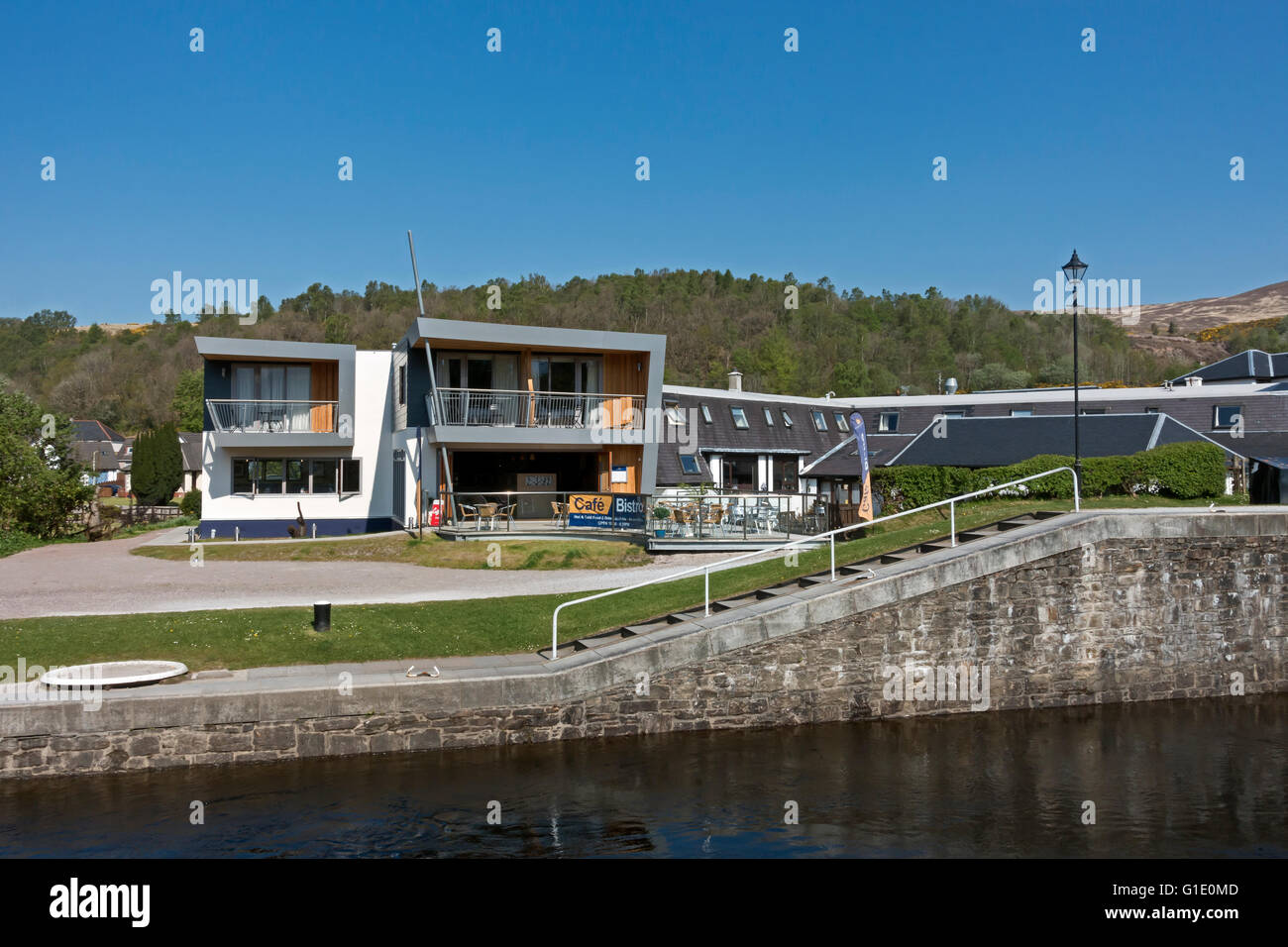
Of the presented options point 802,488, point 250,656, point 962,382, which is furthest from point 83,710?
point 962,382

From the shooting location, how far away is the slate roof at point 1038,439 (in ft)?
93.8

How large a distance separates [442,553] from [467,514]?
11.5 feet

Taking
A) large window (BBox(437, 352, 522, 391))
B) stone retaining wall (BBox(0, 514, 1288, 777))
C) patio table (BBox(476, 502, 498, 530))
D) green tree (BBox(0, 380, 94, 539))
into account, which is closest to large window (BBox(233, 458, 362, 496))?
green tree (BBox(0, 380, 94, 539))

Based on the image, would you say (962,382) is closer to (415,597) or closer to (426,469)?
(426,469)

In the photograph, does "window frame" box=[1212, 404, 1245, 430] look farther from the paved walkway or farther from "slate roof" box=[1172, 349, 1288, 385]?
the paved walkway

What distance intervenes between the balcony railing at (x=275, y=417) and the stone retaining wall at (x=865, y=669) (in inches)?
893

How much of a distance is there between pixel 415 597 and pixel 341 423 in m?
16.8

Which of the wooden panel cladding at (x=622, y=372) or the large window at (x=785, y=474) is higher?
the wooden panel cladding at (x=622, y=372)

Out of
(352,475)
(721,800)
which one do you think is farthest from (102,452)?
(721,800)

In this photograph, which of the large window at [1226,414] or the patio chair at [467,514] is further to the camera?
the large window at [1226,414]

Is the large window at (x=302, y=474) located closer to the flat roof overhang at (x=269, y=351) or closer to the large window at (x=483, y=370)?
the flat roof overhang at (x=269, y=351)

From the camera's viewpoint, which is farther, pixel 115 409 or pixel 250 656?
pixel 115 409

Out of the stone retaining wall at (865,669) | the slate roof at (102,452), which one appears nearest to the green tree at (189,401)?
the slate roof at (102,452)
